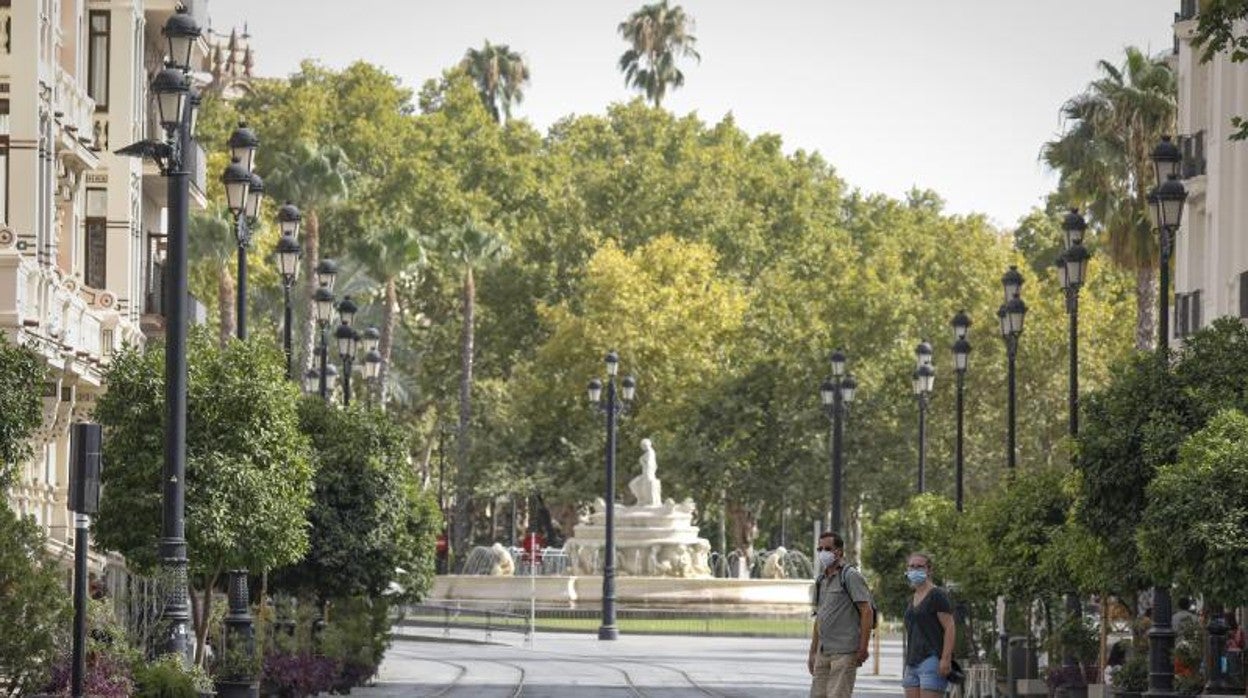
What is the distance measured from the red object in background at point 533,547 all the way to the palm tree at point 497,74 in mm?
28422

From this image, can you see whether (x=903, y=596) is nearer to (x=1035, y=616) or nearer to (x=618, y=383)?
(x=1035, y=616)

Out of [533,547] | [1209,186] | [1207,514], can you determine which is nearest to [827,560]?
[1207,514]

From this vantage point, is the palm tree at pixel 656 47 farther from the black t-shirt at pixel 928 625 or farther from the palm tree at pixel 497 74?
the black t-shirt at pixel 928 625

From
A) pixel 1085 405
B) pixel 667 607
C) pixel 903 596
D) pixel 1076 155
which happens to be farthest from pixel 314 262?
pixel 1085 405

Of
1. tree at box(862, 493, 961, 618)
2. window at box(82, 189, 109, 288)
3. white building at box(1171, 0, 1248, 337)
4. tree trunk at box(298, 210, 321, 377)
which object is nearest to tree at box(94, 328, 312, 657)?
tree at box(862, 493, 961, 618)

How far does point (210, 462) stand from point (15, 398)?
5212 millimetres

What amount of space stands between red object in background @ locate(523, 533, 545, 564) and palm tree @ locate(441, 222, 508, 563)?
332cm

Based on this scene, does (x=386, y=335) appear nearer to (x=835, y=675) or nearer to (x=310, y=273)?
(x=310, y=273)

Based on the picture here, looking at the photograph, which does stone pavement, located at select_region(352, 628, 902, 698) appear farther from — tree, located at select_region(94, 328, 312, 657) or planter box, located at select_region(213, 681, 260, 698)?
tree, located at select_region(94, 328, 312, 657)

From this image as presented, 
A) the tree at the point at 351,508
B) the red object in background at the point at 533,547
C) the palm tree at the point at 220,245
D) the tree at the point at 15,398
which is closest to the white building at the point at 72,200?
the tree at the point at 351,508

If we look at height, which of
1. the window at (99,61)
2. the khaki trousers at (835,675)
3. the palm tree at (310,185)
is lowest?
the khaki trousers at (835,675)

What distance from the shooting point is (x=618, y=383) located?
97.2 metres

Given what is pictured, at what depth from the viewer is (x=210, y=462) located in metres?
32.1

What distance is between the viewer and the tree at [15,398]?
26984mm
